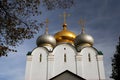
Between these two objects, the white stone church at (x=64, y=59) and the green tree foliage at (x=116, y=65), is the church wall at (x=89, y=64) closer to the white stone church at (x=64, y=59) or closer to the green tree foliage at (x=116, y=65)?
the white stone church at (x=64, y=59)

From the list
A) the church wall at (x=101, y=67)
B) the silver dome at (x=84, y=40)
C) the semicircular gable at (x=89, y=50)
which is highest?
the silver dome at (x=84, y=40)

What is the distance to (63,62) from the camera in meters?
22.0

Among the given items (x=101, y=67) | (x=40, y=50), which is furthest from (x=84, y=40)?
(x=40, y=50)

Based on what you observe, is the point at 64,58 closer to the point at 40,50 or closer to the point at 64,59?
the point at 64,59

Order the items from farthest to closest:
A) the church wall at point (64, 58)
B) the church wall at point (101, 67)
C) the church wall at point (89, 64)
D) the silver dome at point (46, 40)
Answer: the silver dome at point (46, 40)
the church wall at point (64, 58)
the church wall at point (89, 64)
the church wall at point (101, 67)

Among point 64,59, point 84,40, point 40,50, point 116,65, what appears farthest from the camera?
point 84,40

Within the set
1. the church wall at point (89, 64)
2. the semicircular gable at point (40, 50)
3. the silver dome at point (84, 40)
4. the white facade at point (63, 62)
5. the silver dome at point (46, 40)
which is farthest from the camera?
the silver dome at point (46, 40)

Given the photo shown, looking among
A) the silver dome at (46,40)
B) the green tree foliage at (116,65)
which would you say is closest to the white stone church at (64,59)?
the silver dome at (46,40)

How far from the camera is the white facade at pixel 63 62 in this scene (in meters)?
20.9

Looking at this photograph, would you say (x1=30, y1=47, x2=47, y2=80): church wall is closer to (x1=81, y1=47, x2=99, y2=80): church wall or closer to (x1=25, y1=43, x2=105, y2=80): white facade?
(x1=25, y1=43, x2=105, y2=80): white facade

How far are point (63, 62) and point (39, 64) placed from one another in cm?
271

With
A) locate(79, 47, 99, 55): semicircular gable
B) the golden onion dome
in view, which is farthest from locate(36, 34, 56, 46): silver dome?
locate(79, 47, 99, 55): semicircular gable

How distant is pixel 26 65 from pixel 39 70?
1.61 metres

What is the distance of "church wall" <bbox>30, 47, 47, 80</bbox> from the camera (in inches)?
826
